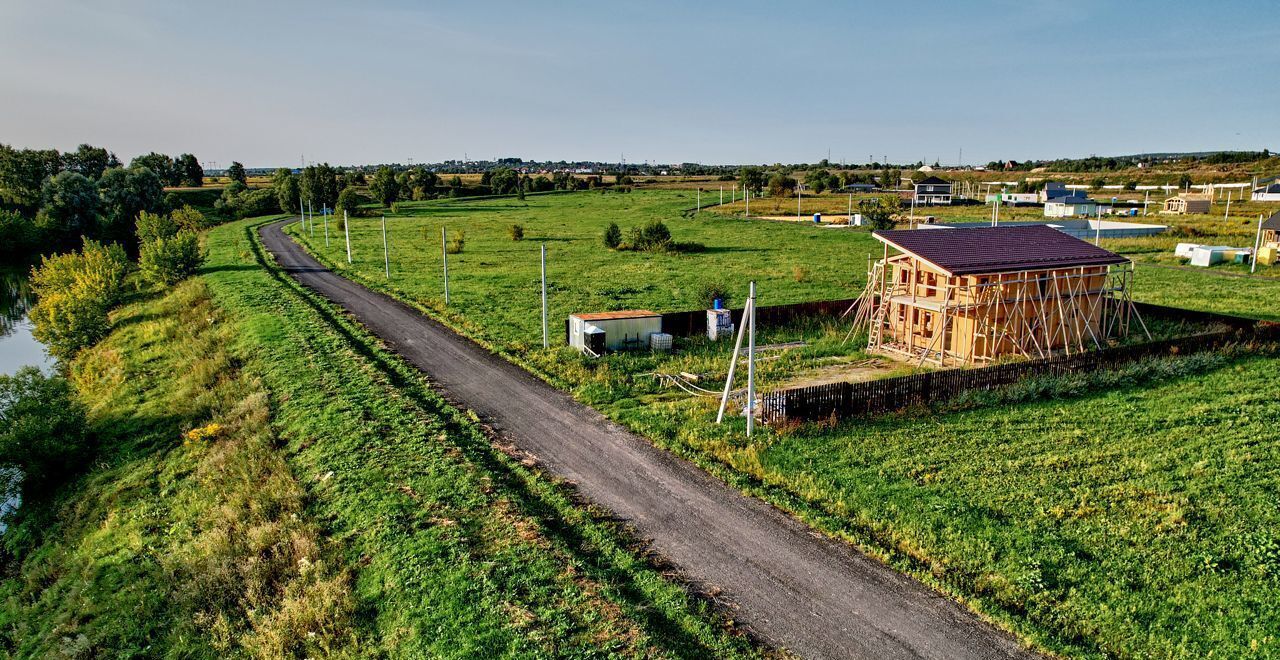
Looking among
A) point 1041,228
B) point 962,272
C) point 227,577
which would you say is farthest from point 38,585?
point 1041,228

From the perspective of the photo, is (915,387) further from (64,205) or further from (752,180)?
(752,180)

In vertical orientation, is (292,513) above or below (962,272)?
below

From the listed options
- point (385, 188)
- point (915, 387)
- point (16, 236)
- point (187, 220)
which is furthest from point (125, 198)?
point (915, 387)

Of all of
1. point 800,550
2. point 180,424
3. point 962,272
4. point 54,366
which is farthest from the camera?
point 54,366

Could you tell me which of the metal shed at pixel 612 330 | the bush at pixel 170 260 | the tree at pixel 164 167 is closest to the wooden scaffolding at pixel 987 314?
the metal shed at pixel 612 330

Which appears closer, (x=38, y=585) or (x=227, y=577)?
(x=227, y=577)

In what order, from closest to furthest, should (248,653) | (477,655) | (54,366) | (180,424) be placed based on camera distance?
(477,655), (248,653), (180,424), (54,366)

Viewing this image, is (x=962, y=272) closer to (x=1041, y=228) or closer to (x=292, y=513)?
(x=1041, y=228)
